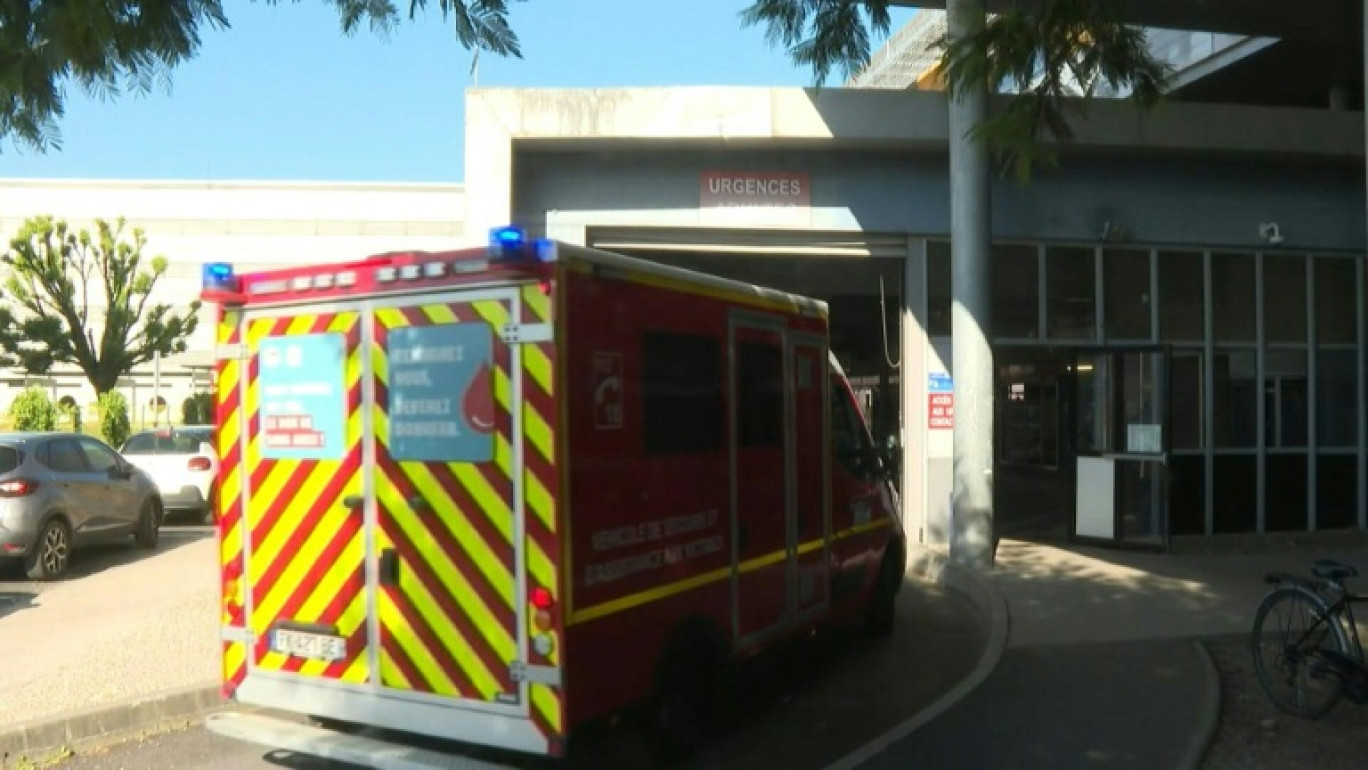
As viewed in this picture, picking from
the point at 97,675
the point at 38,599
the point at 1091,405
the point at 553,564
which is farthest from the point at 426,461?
the point at 1091,405

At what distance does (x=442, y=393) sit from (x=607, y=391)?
0.76m

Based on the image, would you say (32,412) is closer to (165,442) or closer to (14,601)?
(165,442)

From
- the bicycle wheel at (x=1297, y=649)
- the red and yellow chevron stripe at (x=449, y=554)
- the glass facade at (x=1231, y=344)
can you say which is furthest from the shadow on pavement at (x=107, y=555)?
the bicycle wheel at (x=1297, y=649)

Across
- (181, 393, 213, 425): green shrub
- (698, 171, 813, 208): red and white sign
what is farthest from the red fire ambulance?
(181, 393, 213, 425): green shrub

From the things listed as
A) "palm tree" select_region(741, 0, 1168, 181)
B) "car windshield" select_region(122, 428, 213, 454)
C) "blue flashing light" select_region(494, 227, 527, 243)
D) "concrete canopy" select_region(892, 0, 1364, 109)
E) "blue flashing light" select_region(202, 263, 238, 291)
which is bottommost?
"car windshield" select_region(122, 428, 213, 454)

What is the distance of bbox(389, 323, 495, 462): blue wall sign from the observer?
18.1ft

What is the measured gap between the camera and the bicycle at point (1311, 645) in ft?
20.5

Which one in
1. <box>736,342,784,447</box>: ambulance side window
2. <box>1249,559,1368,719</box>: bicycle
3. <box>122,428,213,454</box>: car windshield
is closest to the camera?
<box>1249,559,1368,719</box>: bicycle

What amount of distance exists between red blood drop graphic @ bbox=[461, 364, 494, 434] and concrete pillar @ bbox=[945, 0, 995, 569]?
7918mm

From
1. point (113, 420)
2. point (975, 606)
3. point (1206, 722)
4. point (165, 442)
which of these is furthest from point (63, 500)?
point (113, 420)

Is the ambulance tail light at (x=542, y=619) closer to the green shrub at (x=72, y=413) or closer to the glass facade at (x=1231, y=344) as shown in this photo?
the glass facade at (x=1231, y=344)

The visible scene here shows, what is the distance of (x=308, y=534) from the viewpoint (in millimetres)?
6020

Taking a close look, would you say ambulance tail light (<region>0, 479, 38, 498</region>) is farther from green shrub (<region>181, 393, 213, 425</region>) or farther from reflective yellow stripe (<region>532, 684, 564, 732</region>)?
green shrub (<region>181, 393, 213, 425</region>)

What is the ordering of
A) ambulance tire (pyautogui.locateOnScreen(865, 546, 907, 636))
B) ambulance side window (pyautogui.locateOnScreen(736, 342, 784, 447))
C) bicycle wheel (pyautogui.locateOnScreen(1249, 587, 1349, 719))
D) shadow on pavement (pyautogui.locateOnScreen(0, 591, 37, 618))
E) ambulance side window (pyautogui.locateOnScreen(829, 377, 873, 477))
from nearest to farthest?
bicycle wheel (pyautogui.locateOnScreen(1249, 587, 1349, 719)) < ambulance side window (pyautogui.locateOnScreen(736, 342, 784, 447)) < ambulance side window (pyautogui.locateOnScreen(829, 377, 873, 477)) < ambulance tire (pyautogui.locateOnScreen(865, 546, 907, 636)) < shadow on pavement (pyautogui.locateOnScreen(0, 591, 37, 618))
